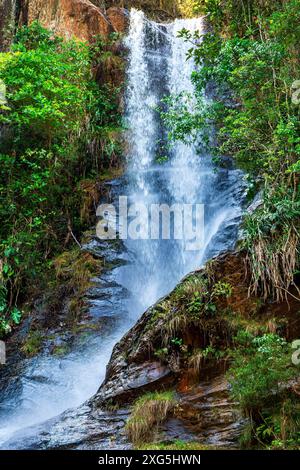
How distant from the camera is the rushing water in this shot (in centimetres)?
835

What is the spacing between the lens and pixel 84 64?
14.1m

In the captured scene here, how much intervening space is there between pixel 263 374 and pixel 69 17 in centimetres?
1440

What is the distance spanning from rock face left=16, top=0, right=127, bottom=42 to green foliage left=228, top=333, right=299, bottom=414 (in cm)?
1323

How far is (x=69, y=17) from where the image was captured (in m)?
16.0

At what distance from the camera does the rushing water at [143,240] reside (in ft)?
27.4

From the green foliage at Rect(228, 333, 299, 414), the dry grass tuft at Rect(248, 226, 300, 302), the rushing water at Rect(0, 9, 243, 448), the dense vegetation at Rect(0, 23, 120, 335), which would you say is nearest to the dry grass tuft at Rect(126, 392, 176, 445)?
the green foliage at Rect(228, 333, 299, 414)

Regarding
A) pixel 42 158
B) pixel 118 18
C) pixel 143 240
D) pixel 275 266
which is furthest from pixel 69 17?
pixel 275 266

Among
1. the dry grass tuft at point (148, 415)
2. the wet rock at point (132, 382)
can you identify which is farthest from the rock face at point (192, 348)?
the dry grass tuft at point (148, 415)

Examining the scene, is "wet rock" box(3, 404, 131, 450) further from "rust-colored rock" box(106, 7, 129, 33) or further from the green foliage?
"rust-colored rock" box(106, 7, 129, 33)

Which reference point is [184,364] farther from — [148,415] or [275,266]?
[275,266]

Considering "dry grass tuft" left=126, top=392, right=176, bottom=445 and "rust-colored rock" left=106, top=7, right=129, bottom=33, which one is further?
"rust-colored rock" left=106, top=7, right=129, bottom=33
